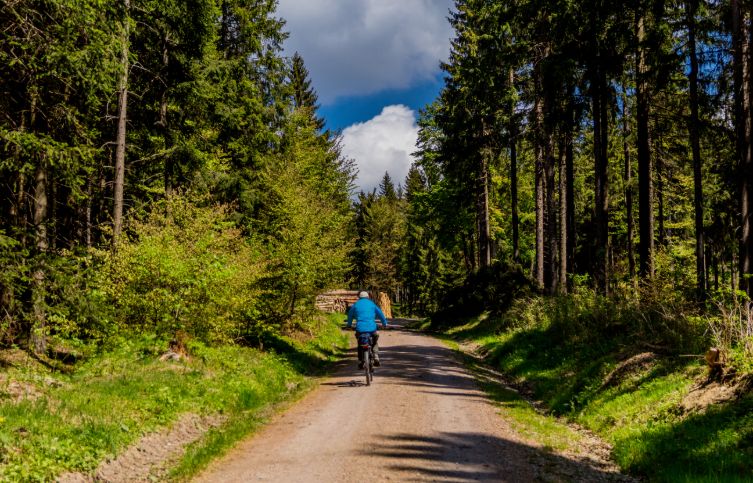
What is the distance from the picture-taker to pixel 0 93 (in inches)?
413

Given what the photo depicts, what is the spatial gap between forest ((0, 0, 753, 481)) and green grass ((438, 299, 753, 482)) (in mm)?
82

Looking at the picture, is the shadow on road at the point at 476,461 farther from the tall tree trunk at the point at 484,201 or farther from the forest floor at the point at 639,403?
the tall tree trunk at the point at 484,201

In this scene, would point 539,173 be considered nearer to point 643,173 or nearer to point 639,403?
point 643,173

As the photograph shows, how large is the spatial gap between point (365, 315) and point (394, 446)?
5.81 m

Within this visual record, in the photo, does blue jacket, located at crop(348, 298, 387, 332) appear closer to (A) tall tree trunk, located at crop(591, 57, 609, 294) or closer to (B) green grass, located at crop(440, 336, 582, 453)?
(B) green grass, located at crop(440, 336, 582, 453)

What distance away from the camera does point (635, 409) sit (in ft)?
28.5

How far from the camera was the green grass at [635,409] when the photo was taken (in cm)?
626

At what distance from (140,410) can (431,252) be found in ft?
209

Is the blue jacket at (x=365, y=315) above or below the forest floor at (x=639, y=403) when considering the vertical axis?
above

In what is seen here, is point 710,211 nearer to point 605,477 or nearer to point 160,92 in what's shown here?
point 605,477

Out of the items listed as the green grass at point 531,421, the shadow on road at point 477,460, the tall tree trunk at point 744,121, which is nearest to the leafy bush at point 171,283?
the shadow on road at point 477,460

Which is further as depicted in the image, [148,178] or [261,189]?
[261,189]

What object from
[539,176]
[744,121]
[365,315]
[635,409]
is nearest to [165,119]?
[365,315]

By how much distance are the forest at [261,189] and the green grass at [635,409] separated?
8cm
